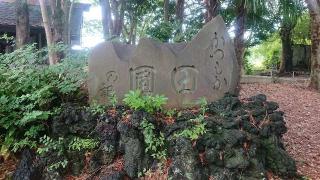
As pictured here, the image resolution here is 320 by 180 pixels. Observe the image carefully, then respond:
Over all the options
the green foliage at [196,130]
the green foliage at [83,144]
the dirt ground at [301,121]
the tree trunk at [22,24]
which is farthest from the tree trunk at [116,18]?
the green foliage at [196,130]

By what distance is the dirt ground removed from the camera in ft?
21.2

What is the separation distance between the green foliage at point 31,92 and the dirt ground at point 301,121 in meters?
4.10

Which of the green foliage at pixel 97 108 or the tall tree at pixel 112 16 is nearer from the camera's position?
the green foliage at pixel 97 108

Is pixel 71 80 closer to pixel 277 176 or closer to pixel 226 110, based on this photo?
pixel 226 110

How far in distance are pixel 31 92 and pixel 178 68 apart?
2503 mm

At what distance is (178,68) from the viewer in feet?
21.0

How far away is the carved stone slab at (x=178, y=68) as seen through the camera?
6387mm

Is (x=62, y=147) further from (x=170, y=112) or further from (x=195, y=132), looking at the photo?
(x=195, y=132)

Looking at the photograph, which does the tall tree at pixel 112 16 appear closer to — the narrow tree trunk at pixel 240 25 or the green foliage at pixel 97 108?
the narrow tree trunk at pixel 240 25

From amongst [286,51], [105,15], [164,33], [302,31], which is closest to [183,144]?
[164,33]

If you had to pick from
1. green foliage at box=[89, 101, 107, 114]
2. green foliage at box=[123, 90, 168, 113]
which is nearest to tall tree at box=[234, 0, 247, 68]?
green foliage at box=[123, 90, 168, 113]

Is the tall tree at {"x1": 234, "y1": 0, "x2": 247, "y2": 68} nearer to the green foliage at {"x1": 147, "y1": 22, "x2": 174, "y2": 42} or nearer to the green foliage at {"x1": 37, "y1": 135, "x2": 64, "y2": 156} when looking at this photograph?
the green foliage at {"x1": 147, "y1": 22, "x2": 174, "y2": 42}

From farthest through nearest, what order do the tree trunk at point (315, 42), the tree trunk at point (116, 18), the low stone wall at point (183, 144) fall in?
1. the tree trunk at point (116, 18)
2. the tree trunk at point (315, 42)
3. the low stone wall at point (183, 144)

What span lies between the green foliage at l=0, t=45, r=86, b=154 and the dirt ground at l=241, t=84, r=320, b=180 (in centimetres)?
410
